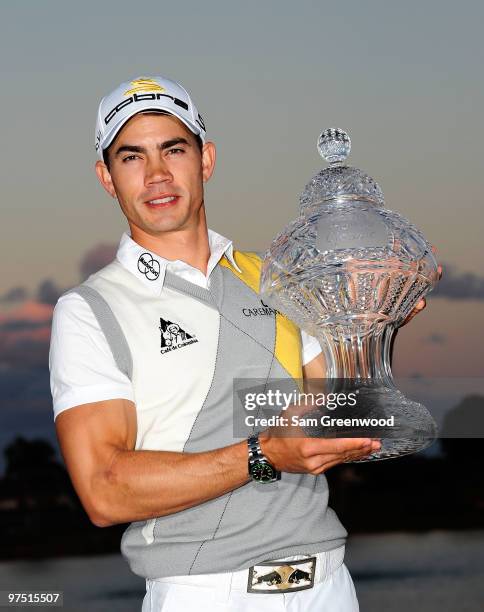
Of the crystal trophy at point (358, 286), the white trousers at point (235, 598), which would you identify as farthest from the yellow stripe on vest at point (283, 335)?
the white trousers at point (235, 598)

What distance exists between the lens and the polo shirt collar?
238 centimetres

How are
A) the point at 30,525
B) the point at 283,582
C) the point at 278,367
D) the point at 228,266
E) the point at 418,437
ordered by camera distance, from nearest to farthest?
the point at 418,437 < the point at 283,582 < the point at 278,367 < the point at 228,266 < the point at 30,525

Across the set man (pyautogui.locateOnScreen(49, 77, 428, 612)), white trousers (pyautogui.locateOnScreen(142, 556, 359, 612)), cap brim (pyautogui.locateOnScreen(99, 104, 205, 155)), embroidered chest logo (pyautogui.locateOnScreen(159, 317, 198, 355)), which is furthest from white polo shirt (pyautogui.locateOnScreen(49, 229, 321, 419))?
white trousers (pyautogui.locateOnScreen(142, 556, 359, 612))

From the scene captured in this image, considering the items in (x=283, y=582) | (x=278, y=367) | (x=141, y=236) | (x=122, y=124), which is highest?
(x=122, y=124)

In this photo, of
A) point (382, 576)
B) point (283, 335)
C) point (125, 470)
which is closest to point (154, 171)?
point (283, 335)

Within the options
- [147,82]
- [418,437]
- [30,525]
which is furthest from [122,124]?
[30,525]

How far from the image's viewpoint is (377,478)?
1388 centimetres

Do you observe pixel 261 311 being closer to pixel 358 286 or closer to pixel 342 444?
pixel 358 286

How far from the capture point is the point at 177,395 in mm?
2260

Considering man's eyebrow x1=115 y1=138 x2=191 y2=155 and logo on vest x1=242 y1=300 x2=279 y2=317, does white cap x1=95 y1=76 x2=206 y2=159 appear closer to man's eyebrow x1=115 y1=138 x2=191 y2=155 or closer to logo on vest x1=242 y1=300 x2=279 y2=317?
man's eyebrow x1=115 y1=138 x2=191 y2=155

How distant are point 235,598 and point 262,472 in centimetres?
38

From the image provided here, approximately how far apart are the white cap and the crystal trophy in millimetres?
414

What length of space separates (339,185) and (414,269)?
0.26 m

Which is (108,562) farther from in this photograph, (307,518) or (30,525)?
(307,518)
